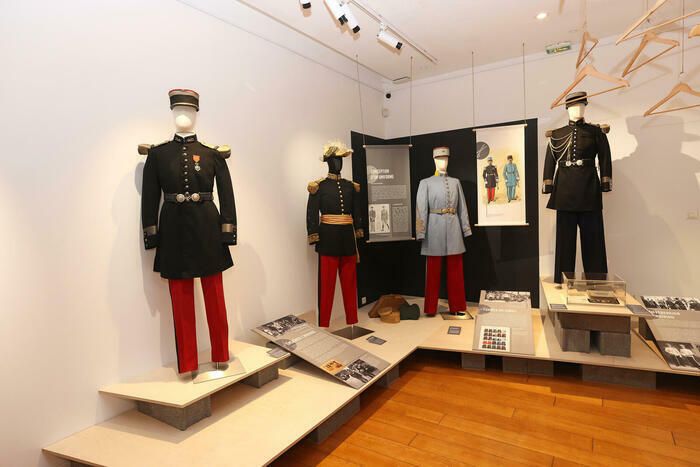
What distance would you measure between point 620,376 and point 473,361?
1.14 m

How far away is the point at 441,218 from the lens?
4.57 m

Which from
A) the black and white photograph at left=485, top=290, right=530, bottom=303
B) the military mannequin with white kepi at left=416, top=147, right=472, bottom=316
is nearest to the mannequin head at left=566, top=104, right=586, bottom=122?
the military mannequin with white kepi at left=416, top=147, right=472, bottom=316

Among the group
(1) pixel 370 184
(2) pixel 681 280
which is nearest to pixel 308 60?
(1) pixel 370 184

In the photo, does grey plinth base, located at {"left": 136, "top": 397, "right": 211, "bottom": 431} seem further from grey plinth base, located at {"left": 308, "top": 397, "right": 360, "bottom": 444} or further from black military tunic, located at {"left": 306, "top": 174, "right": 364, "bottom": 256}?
black military tunic, located at {"left": 306, "top": 174, "right": 364, "bottom": 256}

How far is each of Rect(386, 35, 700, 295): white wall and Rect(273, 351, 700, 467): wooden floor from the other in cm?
145

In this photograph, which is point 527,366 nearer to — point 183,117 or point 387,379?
point 387,379

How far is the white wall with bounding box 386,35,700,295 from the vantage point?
13.8 ft

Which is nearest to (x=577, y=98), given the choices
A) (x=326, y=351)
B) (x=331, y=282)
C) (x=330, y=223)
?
(x=330, y=223)

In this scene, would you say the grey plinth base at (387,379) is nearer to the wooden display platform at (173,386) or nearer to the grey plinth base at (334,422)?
the grey plinth base at (334,422)

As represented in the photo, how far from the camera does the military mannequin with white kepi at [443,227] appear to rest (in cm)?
455

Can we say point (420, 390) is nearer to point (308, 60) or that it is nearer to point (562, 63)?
point (308, 60)

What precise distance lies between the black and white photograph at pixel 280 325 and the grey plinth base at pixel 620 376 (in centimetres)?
245

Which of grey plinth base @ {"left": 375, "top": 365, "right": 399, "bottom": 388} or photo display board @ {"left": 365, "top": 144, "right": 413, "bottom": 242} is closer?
grey plinth base @ {"left": 375, "top": 365, "right": 399, "bottom": 388}

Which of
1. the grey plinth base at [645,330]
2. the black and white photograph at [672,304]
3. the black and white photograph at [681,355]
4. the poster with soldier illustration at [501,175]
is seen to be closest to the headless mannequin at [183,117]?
the poster with soldier illustration at [501,175]
